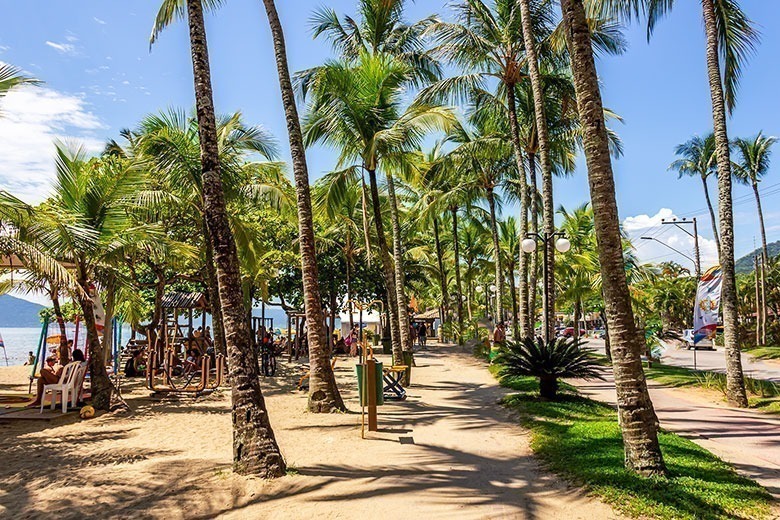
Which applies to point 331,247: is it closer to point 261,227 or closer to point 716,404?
point 261,227

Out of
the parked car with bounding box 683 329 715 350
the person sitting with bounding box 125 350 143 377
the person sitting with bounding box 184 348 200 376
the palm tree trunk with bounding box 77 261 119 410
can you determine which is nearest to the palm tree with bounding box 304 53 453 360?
the person sitting with bounding box 184 348 200 376

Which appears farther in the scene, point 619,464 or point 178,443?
point 178,443

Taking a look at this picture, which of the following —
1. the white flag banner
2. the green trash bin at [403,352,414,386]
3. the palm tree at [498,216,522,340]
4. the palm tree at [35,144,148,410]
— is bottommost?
the green trash bin at [403,352,414,386]

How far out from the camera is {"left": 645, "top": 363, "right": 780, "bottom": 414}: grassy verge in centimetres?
1109

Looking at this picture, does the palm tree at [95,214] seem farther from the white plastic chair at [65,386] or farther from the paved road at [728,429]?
the paved road at [728,429]

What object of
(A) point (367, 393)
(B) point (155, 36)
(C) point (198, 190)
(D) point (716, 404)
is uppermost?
(B) point (155, 36)

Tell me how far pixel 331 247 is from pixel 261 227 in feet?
25.4

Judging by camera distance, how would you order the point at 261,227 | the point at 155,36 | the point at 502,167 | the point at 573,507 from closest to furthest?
the point at 573,507 < the point at 155,36 < the point at 261,227 < the point at 502,167

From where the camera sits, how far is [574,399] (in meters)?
11.3

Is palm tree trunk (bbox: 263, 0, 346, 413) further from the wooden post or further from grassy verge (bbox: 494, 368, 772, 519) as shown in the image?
grassy verge (bbox: 494, 368, 772, 519)

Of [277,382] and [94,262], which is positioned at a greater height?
[94,262]

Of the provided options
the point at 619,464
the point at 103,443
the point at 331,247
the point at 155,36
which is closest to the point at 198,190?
the point at 155,36

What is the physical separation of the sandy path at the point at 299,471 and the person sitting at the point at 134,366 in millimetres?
7726

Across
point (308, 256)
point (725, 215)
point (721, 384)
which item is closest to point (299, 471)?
point (308, 256)
